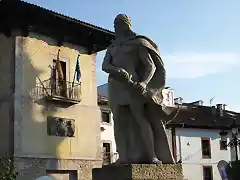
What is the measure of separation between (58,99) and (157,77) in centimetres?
1769

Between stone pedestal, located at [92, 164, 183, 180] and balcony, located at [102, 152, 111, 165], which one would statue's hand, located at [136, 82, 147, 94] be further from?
balcony, located at [102, 152, 111, 165]

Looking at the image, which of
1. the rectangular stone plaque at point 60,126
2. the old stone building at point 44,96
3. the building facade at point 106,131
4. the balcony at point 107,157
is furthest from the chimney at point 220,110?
the rectangular stone plaque at point 60,126

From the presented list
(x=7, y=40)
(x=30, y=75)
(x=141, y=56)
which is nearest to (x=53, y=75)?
(x=30, y=75)

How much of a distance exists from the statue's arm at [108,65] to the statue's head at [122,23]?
32cm

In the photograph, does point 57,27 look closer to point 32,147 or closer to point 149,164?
point 32,147

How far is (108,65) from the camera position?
230 inches

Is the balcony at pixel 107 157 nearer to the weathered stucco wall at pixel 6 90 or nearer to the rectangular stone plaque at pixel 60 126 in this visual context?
the rectangular stone plaque at pixel 60 126

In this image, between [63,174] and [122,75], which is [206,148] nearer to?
[63,174]

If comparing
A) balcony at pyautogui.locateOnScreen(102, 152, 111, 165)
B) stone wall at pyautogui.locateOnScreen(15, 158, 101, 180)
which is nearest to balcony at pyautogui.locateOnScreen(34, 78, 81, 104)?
stone wall at pyautogui.locateOnScreen(15, 158, 101, 180)

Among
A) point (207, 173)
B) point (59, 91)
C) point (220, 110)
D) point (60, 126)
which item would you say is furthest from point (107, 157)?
point (220, 110)

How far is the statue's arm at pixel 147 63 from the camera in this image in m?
5.86

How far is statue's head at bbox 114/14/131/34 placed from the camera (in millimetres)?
6098

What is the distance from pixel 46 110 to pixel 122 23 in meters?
17.7

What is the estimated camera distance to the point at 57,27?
24.5 metres
